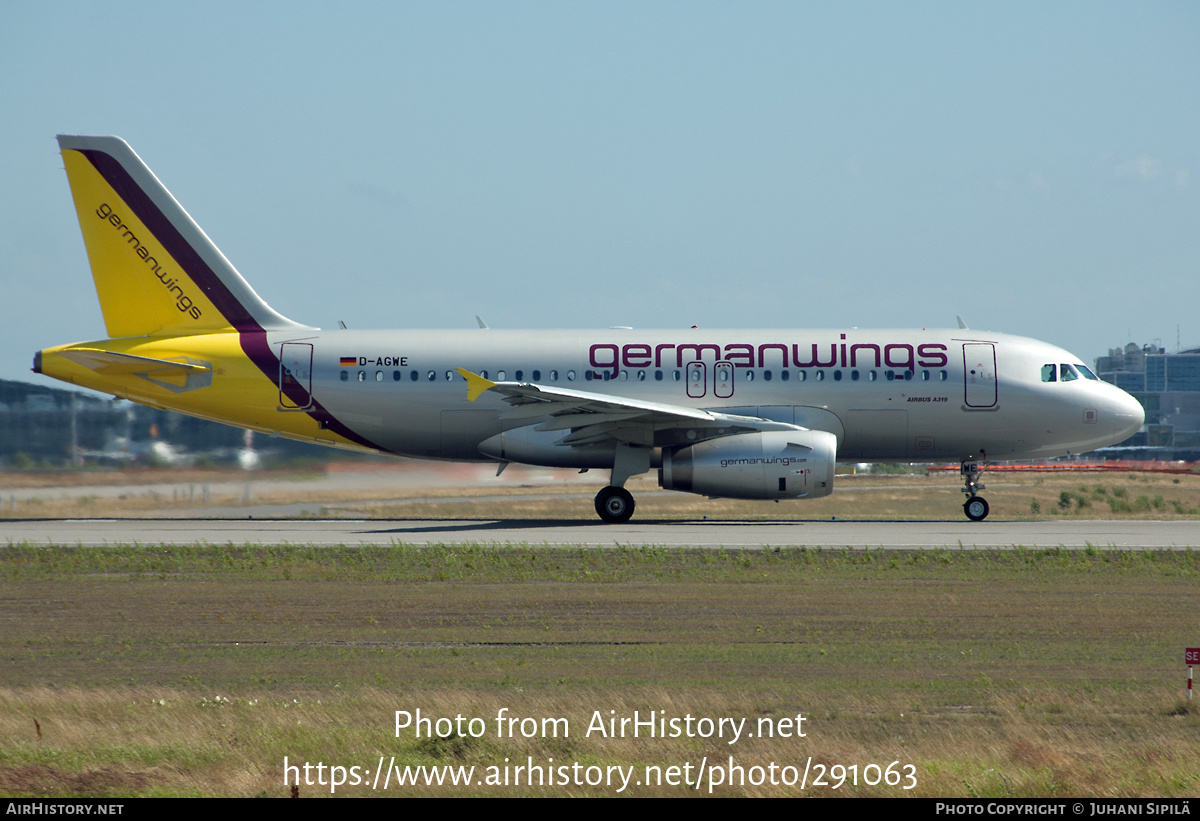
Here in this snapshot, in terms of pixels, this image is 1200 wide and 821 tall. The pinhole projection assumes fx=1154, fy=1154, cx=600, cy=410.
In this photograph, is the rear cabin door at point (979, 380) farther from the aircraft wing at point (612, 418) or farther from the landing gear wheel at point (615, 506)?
the landing gear wheel at point (615, 506)

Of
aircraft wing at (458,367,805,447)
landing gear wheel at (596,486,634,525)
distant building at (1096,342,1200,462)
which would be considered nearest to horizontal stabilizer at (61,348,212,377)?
aircraft wing at (458,367,805,447)

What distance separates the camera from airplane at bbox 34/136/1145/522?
27.4m

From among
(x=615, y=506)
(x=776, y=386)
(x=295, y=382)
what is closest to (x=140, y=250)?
(x=295, y=382)

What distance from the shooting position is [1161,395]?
143500 mm

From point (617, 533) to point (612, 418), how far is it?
3.03 meters

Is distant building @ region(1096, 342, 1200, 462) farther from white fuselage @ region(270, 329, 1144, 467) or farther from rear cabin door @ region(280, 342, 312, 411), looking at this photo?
rear cabin door @ region(280, 342, 312, 411)

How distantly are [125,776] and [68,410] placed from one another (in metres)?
26.5

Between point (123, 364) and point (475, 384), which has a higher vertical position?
point (123, 364)

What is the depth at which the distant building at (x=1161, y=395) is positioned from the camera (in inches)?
4801

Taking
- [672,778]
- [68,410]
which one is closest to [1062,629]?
[672,778]

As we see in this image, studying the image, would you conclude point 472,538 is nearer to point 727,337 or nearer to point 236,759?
point 727,337

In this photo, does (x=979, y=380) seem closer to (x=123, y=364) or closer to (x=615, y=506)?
(x=615, y=506)

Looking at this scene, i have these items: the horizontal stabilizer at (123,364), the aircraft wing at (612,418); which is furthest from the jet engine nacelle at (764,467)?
the horizontal stabilizer at (123,364)

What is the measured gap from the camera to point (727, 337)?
28.1 m
